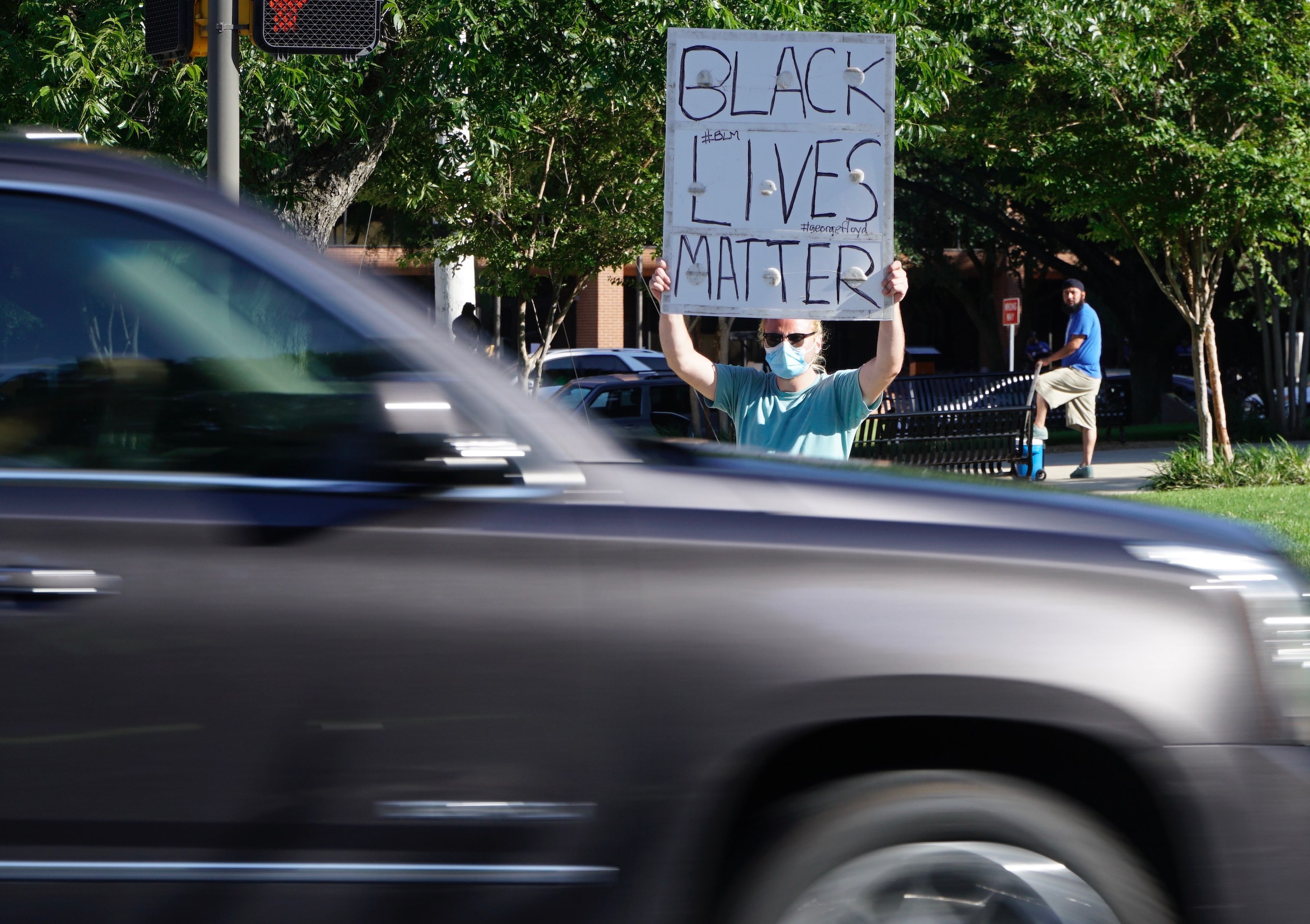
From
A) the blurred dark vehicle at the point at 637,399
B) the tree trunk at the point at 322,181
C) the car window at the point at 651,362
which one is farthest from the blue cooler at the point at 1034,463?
the car window at the point at 651,362

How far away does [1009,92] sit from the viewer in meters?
14.7

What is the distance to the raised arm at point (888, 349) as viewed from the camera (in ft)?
15.0

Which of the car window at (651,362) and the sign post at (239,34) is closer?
the sign post at (239,34)

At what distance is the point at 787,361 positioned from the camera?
482 centimetres

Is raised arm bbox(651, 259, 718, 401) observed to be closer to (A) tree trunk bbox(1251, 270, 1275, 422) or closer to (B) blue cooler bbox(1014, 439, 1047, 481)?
(B) blue cooler bbox(1014, 439, 1047, 481)

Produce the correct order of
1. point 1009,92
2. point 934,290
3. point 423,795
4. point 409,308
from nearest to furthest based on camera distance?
Result: point 423,795
point 409,308
point 1009,92
point 934,290

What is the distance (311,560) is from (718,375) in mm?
2657

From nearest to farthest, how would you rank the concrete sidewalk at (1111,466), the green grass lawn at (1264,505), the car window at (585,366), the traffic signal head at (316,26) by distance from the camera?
the traffic signal head at (316,26) → the green grass lawn at (1264,505) → the concrete sidewalk at (1111,466) → the car window at (585,366)

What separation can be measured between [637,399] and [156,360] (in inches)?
631

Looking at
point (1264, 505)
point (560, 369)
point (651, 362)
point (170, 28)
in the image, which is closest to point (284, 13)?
point (170, 28)

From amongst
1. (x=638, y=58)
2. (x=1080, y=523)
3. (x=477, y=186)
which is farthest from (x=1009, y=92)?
(x=1080, y=523)

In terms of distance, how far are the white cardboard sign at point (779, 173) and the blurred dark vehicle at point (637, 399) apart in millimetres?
12442

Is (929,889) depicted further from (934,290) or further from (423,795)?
(934,290)

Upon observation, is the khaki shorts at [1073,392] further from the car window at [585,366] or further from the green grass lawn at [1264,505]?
the car window at [585,366]
